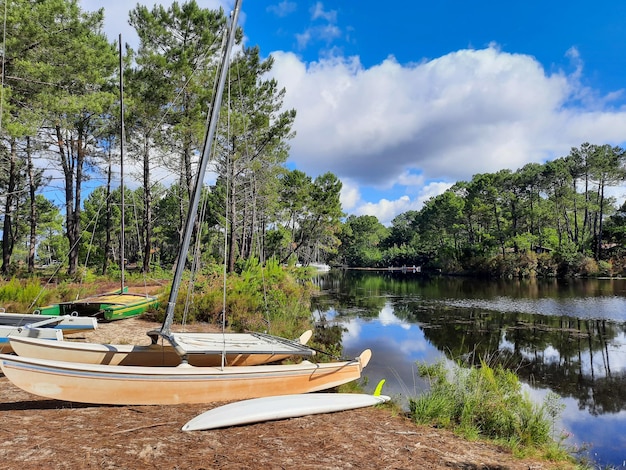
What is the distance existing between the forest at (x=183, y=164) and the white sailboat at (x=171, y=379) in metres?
2.77

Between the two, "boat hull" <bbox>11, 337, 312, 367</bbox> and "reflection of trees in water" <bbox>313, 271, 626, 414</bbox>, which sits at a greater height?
"boat hull" <bbox>11, 337, 312, 367</bbox>

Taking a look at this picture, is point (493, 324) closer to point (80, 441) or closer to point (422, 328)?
point (422, 328)

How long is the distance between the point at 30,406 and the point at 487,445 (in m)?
5.38

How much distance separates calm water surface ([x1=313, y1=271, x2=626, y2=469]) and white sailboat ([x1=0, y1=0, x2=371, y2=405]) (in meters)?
2.35

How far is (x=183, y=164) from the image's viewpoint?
71.2 feet

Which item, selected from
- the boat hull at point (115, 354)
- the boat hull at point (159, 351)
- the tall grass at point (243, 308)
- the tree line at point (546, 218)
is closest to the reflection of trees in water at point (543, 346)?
the tall grass at point (243, 308)

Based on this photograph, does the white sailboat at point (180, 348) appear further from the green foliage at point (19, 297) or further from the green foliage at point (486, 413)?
the green foliage at point (19, 297)

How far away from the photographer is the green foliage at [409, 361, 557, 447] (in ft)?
16.6

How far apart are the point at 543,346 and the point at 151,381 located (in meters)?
12.4

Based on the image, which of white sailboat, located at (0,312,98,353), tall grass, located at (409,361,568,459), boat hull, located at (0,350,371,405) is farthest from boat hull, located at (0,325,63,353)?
tall grass, located at (409,361,568,459)

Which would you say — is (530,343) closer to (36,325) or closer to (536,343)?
(536,343)

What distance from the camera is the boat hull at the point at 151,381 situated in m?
4.05

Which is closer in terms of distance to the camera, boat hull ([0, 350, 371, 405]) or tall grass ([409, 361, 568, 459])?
boat hull ([0, 350, 371, 405])

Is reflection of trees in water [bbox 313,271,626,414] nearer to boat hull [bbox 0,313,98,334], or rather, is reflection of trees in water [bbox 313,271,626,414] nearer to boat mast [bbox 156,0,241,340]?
boat mast [bbox 156,0,241,340]
